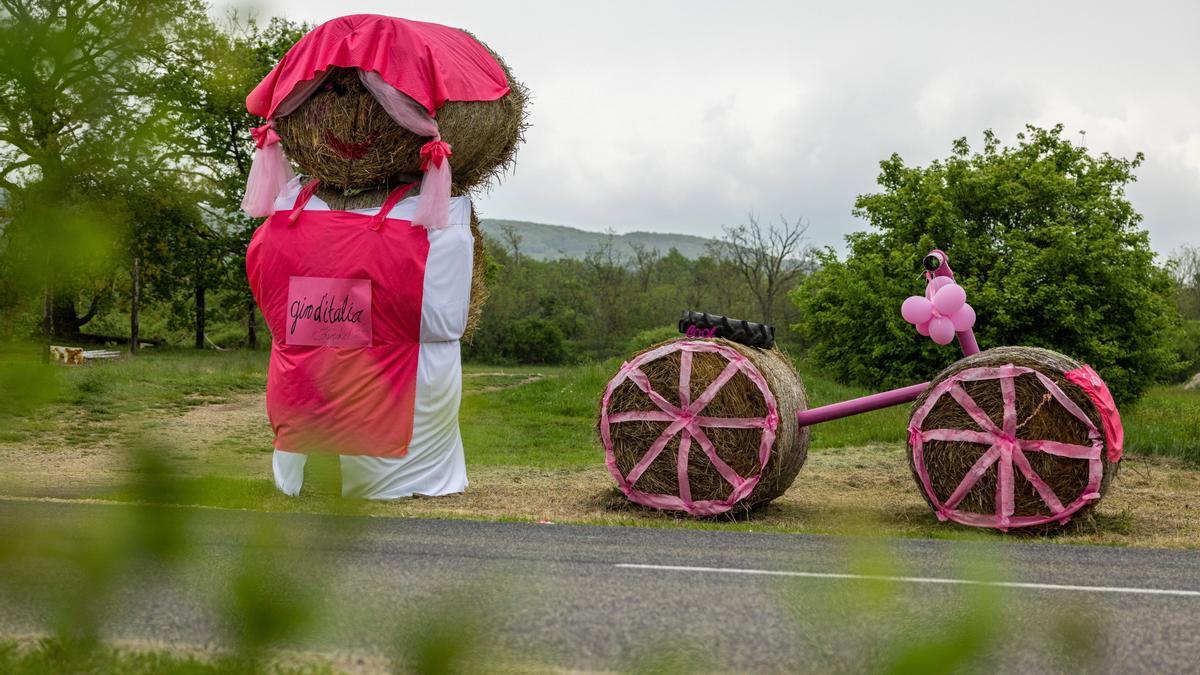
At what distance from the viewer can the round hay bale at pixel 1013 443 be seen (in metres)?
8.36

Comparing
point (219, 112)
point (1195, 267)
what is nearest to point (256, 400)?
point (219, 112)

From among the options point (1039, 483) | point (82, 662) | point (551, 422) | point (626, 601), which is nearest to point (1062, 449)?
point (1039, 483)

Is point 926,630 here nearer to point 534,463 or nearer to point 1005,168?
point 534,463

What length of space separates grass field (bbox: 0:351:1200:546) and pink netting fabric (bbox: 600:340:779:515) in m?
0.17

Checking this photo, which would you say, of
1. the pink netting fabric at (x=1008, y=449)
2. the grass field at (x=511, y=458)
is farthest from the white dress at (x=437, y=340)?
the pink netting fabric at (x=1008, y=449)

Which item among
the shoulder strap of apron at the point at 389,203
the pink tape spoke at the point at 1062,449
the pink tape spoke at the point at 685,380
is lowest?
the pink tape spoke at the point at 1062,449

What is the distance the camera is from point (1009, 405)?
8.43 metres

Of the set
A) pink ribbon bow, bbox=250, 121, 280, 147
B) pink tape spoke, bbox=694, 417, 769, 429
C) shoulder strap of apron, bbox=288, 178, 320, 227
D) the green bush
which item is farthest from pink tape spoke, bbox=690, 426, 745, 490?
the green bush

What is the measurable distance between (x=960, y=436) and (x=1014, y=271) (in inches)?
486

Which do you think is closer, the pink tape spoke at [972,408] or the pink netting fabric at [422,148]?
the pink tape spoke at [972,408]

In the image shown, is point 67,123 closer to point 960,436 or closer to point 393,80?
point 960,436

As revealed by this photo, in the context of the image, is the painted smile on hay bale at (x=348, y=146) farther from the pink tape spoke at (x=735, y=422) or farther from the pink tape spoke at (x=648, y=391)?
the pink tape spoke at (x=735, y=422)

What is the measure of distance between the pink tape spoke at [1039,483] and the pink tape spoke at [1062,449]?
9 centimetres

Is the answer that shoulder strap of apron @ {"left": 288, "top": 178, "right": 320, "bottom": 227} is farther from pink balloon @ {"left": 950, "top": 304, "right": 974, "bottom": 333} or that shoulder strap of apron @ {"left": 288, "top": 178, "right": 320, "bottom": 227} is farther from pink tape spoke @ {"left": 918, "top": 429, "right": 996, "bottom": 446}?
pink balloon @ {"left": 950, "top": 304, "right": 974, "bottom": 333}
